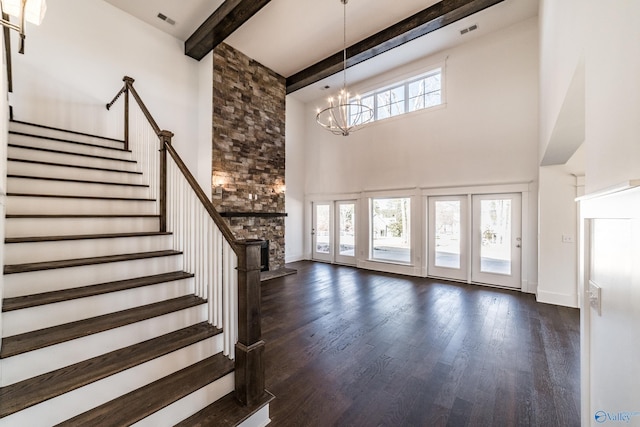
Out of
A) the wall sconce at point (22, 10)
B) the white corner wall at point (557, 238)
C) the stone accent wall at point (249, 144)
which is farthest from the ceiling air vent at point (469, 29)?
the wall sconce at point (22, 10)

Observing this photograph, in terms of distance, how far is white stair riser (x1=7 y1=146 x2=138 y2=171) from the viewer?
9.40 ft

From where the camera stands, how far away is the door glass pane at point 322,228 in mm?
8055

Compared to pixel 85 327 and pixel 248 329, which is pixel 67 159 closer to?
pixel 85 327

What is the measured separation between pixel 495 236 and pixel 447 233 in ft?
2.93

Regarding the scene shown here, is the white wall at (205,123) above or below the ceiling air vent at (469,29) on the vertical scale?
below

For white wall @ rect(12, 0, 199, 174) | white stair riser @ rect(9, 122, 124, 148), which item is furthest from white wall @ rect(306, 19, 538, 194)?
white stair riser @ rect(9, 122, 124, 148)

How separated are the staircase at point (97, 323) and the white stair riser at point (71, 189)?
0.01m

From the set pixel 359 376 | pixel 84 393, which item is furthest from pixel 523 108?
pixel 84 393

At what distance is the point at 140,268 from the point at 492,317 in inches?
173

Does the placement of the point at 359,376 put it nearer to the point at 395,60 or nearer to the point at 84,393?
the point at 84,393

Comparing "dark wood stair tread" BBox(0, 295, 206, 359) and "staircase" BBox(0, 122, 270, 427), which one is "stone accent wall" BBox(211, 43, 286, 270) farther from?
"dark wood stair tread" BBox(0, 295, 206, 359)

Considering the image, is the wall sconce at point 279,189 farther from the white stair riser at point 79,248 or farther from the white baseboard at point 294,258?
the white stair riser at point 79,248

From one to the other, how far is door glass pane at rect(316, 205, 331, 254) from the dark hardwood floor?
350 cm

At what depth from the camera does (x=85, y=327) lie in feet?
5.68
